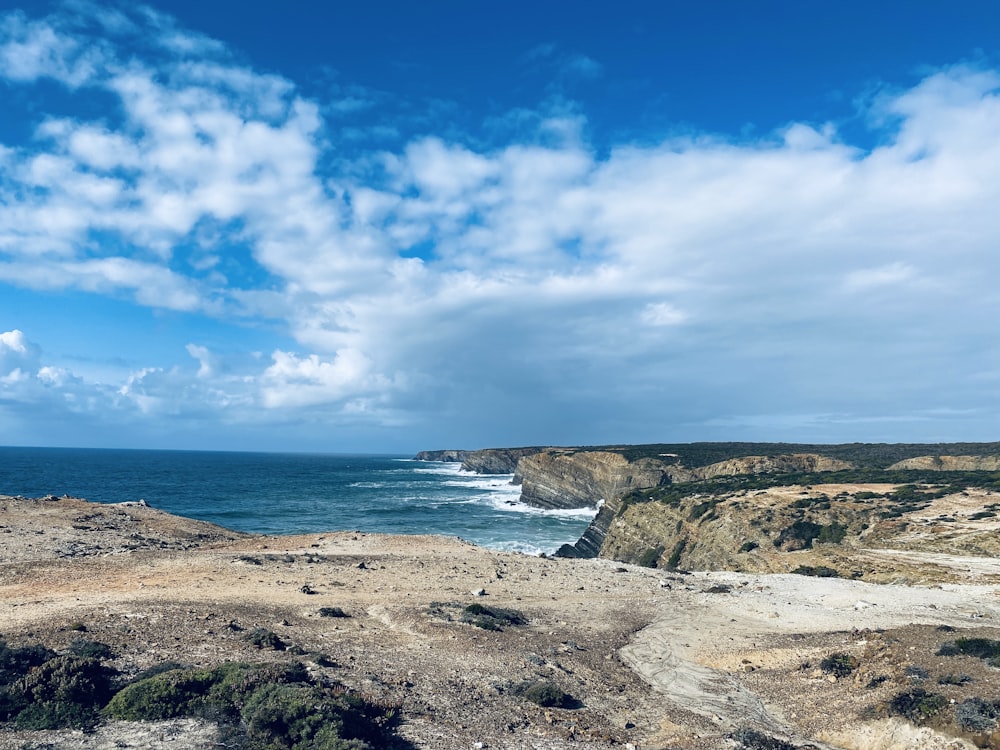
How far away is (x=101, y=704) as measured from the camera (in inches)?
434

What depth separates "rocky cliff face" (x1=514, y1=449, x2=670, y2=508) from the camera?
78.9m

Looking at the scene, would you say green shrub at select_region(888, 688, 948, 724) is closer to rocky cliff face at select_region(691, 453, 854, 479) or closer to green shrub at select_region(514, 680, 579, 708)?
green shrub at select_region(514, 680, 579, 708)

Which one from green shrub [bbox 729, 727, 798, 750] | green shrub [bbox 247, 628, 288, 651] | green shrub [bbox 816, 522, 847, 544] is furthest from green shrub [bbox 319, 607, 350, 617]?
green shrub [bbox 816, 522, 847, 544]

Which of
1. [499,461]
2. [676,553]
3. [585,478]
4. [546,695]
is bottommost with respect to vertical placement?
[499,461]

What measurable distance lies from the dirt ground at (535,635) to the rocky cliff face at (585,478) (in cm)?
5136

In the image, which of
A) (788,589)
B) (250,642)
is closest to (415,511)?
(788,589)

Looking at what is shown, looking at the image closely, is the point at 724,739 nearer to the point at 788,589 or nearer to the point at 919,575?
the point at 788,589

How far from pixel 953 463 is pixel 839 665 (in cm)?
7503

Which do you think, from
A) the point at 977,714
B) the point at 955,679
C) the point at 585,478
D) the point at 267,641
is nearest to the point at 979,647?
the point at 955,679

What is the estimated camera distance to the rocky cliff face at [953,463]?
69.8m

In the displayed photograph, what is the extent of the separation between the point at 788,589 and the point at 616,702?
1493cm

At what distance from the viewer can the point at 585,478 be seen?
282 feet

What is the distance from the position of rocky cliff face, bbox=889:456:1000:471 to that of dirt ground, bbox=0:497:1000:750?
175ft

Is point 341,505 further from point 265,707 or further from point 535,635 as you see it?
point 265,707
